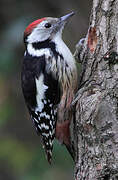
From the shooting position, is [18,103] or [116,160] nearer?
[116,160]

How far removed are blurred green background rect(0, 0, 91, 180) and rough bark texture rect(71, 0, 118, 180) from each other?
136 cm

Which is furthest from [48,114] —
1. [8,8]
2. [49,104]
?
[8,8]

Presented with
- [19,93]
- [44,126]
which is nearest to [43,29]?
[44,126]

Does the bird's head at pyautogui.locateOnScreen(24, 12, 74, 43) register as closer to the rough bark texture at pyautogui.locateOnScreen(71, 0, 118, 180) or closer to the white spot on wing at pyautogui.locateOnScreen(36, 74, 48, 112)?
the white spot on wing at pyautogui.locateOnScreen(36, 74, 48, 112)

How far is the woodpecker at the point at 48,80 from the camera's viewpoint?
3.61 meters

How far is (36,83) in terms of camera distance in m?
3.69

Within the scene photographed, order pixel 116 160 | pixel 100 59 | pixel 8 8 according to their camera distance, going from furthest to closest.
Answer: pixel 8 8 < pixel 100 59 < pixel 116 160

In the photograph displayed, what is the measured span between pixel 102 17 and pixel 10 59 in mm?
2012

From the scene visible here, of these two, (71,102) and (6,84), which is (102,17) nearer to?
(71,102)

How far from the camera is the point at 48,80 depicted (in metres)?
3.61

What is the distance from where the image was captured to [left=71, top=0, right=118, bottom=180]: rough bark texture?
2.88 metres

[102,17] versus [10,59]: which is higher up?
[102,17]

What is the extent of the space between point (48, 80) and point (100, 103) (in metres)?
0.84

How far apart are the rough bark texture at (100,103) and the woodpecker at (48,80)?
0.36m
